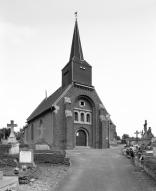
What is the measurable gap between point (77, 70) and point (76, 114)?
6.39m

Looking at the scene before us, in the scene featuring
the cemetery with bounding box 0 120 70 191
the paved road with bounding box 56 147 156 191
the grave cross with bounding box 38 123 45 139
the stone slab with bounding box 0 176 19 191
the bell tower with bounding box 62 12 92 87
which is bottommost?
the paved road with bounding box 56 147 156 191

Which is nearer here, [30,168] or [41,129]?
[30,168]

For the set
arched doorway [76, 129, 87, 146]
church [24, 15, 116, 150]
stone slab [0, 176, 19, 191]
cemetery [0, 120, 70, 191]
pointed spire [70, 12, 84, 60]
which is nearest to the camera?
stone slab [0, 176, 19, 191]

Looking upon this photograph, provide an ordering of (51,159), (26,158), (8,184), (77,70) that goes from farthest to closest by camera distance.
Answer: (77,70), (51,159), (26,158), (8,184)

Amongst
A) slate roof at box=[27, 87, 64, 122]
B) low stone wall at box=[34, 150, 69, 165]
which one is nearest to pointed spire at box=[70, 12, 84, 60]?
slate roof at box=[27, 87, 64, 122]

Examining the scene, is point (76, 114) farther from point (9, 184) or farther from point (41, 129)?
point (9, 184)

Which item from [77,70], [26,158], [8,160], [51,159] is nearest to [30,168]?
[26,158]

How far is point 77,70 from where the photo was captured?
3638cm

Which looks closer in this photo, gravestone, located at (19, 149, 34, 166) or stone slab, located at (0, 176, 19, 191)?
stone slab, located at (0, 176, 19, 191)

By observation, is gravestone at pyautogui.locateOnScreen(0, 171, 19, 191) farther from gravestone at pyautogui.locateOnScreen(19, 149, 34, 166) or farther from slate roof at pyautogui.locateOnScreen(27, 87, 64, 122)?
slate roof at pyautogui.locateOnScreen(27, 87, 64, 122)

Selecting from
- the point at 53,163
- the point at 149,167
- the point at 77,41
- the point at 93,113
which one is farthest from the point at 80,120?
the point at 149,167

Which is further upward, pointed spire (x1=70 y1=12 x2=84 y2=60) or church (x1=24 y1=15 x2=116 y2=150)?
pointed spire (x1=70 y1=12 x2=84 y2=60)

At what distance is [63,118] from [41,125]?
18.7ft

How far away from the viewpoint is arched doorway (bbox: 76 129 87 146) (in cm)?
3510
